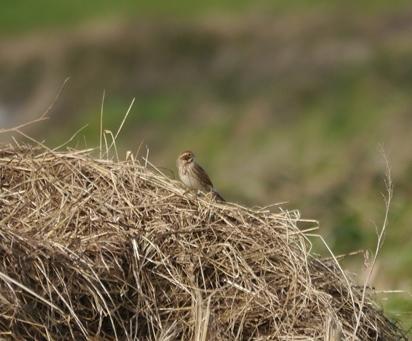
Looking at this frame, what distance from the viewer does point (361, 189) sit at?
1806 cm

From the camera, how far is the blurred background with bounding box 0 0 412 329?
17.7 meters

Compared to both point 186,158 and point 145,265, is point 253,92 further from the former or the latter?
point 145,265

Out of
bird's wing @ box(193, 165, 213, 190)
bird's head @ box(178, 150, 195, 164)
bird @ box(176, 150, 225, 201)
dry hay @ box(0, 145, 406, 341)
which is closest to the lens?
dry hay @ box(0, 145, 406, 341)

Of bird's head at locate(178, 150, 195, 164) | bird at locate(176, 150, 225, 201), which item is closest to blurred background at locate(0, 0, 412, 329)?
bird at locate(176, 150, 225, 201)

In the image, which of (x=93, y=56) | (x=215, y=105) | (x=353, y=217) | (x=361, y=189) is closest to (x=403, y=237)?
(x=353, y=217)

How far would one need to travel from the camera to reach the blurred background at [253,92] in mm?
17656

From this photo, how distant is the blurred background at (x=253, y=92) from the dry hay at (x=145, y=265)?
157 centimetres

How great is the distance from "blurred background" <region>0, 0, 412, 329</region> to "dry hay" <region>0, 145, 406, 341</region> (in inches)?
61.8

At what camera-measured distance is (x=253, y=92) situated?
32.9 metres

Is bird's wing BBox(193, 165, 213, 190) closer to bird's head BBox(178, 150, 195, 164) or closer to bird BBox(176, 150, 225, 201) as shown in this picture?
bird BBox(176, 150, 225, 201)

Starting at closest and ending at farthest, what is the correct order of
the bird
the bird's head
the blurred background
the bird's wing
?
the bird
the bird's wing
the bird's head
the blurred background

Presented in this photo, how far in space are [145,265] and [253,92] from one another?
25.9 meters

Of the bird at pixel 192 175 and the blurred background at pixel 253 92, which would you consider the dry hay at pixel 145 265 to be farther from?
the blurred background at pixel 253 92

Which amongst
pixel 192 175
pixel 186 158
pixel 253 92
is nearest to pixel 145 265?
pixel 192 175
